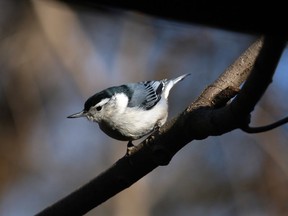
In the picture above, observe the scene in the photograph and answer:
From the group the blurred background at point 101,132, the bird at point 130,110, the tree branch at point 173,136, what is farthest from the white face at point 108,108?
the blurred background at point 101,132

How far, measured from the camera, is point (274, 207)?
11.0 ft

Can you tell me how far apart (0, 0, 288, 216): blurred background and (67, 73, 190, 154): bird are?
3.59ft

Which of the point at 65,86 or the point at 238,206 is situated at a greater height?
the point at 65,86

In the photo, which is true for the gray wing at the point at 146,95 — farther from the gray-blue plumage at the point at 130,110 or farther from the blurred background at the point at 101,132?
the blurred background at the point at 101,132

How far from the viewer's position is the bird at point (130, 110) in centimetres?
211

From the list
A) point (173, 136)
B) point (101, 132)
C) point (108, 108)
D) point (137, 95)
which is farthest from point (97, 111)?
point (101, 132)

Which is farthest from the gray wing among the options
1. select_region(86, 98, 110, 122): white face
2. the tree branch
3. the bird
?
the tree branch

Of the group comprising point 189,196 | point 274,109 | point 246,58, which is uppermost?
point 246,58

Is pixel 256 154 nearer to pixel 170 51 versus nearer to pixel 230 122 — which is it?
pixel 170 51

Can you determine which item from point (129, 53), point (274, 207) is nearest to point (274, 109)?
point (274, 207)

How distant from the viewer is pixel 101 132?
12.6 feet

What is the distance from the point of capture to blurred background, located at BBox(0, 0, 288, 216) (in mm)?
3457

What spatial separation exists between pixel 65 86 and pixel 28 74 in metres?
0.35

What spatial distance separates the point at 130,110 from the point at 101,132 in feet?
5.37
